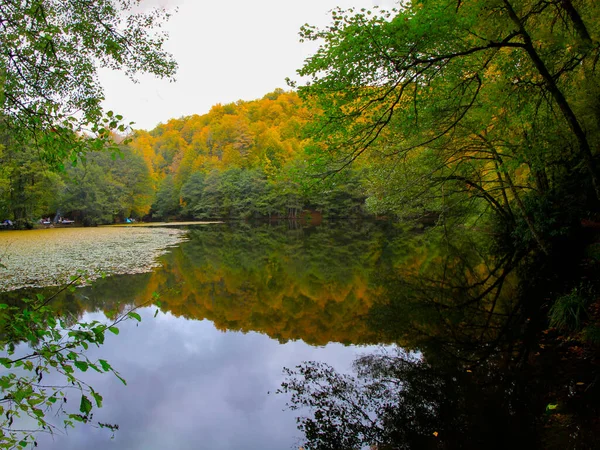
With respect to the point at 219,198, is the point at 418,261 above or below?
below

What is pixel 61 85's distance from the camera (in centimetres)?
552

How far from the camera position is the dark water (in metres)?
4.38

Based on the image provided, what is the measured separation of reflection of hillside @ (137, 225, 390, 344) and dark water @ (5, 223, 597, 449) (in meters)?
0.06

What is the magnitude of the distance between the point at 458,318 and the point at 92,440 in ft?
23.0

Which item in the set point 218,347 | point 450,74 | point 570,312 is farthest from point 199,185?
point 570,312

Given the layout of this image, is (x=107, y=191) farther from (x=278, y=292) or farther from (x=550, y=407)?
(x=550, y=407)

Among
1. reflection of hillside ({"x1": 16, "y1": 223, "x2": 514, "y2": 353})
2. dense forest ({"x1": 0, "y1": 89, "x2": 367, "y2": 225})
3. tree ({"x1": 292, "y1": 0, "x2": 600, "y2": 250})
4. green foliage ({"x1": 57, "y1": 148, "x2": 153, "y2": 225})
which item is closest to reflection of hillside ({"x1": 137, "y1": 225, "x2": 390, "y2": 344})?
reflection of hillside ({"x1": 16, "y1": 223, "x2": 514, "y2": 353})

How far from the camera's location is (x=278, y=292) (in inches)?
454

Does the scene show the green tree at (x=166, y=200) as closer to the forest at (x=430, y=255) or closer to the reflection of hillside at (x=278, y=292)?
the reflection of hillside at (x=278, y=292)

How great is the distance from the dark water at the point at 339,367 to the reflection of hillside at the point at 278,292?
6 cm

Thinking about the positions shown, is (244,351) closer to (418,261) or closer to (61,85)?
(61,85)

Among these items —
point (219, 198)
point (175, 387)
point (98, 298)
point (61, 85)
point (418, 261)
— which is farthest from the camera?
point (219, 198)

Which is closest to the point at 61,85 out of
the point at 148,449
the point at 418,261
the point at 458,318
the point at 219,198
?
the point at 148,449

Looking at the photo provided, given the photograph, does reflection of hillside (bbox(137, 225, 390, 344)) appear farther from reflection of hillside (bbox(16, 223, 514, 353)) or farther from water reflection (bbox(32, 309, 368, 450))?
water reflection (bbox(32, 309, 368, 450))
